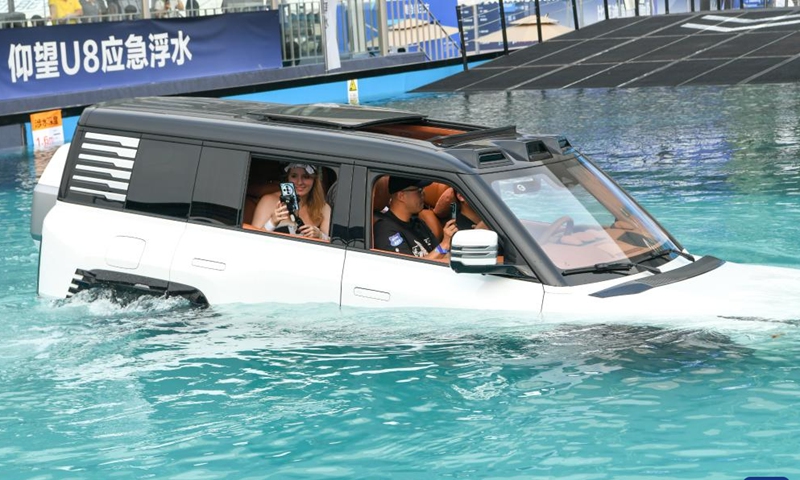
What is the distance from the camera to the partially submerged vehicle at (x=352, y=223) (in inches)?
276

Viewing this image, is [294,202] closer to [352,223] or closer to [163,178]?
[352,223]

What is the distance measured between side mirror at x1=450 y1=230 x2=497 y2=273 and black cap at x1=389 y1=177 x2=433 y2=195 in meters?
0.89

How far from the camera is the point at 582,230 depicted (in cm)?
722

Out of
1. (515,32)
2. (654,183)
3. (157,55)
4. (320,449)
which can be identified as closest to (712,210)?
(654,183)

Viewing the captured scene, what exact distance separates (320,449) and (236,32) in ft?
78.8

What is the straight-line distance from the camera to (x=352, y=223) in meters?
7.50

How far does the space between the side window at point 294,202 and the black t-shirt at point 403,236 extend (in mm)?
363

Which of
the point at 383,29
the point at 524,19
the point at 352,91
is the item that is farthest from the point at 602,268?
the point at 524,19

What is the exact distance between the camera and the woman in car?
784 cm

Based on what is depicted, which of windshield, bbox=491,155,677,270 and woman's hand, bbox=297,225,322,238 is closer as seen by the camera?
windshield, bbox=491,155,677,270

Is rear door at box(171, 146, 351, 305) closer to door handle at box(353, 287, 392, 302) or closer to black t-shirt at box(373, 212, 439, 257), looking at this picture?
door handle at box(353, 287, 392, 302)

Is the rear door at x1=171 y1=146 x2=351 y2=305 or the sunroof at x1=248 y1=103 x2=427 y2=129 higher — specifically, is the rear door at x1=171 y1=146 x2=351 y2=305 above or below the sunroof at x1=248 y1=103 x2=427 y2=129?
below

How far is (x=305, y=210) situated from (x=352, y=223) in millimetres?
537

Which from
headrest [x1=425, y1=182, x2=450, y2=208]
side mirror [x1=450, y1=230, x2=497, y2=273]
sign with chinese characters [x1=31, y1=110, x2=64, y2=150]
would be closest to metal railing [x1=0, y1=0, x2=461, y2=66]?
sign with chinese characters [x1=31, y1=110, x2=64, y2=150]
